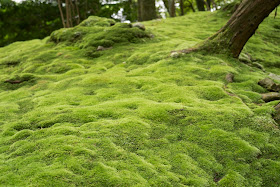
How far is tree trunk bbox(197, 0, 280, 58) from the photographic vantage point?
930cm

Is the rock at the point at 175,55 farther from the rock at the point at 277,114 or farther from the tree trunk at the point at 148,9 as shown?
the tree trunk at the point at 148,9

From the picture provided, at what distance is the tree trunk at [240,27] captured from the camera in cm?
930

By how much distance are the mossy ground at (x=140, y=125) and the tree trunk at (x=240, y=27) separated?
54 cm

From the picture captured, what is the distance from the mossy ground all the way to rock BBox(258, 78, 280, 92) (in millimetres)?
308

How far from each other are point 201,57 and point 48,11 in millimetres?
21543

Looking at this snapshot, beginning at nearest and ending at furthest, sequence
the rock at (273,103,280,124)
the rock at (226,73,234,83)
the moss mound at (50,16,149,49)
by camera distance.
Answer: the rock at (273,103,280,124), the rock at (226,73,234,83), the moss mound at (50,16,149,49)

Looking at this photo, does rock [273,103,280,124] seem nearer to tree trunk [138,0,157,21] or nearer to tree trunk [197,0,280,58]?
tree trunk [197,0,280,58]

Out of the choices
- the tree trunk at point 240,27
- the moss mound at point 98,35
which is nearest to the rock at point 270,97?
the tree trunk at point 240,27

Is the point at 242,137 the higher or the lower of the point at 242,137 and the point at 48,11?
the lower

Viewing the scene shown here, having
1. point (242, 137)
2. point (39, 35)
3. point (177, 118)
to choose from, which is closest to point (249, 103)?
point (242, 137)

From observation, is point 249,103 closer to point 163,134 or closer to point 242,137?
point 242,137

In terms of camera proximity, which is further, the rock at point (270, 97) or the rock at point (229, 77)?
the rock at point (229, 77)

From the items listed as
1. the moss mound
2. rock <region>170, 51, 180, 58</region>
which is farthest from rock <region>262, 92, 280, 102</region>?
the moss mound

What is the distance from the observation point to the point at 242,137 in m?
5.82
